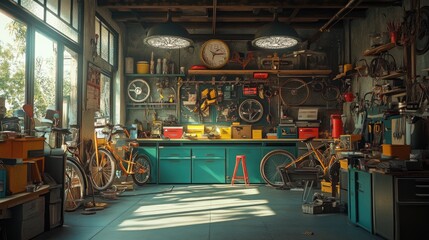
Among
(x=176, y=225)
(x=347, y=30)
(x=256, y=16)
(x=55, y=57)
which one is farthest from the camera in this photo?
(x=347, y=30)

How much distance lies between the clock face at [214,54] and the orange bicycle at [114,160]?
2.45 m

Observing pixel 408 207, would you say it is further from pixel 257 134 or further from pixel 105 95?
pixel 105 95

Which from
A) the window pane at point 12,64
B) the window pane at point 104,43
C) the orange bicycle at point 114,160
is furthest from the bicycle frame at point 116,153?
the window pane at point 12,64

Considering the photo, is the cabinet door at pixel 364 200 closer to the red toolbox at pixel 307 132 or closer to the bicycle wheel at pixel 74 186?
the bicycle wheel at pixel 74 186

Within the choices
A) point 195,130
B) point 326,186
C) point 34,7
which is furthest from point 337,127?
point 34,7

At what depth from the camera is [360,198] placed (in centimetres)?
420

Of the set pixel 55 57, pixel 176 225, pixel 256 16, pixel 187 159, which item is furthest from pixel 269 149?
pixel 55 57

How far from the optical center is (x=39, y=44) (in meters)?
4.93

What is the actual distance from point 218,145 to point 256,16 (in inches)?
111

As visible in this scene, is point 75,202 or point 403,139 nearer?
point 403,139

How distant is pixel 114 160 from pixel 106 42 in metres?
2.61

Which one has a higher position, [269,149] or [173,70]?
[173,70]

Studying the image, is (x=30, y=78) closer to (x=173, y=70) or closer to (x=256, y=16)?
(x=173, y=70)

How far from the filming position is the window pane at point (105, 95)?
24.3 feet
